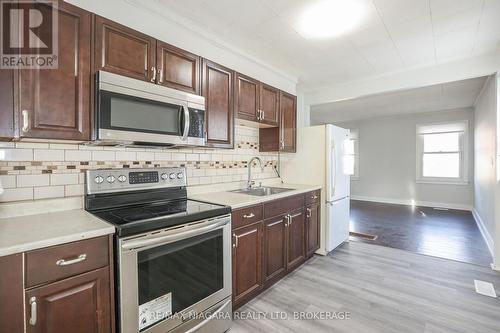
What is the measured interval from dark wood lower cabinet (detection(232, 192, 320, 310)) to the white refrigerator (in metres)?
0.27

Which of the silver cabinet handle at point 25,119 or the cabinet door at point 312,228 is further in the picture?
the cabinet door at point 312,228

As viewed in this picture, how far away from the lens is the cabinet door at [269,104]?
279cm

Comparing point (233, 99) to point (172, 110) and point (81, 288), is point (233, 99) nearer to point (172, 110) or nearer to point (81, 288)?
point (172, 110)

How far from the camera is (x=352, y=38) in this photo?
2.56 metres

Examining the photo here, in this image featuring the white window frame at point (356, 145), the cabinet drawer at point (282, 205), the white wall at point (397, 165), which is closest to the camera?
the cabinet drawer at point (282, 205)

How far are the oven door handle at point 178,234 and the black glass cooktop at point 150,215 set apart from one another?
5 centimetres

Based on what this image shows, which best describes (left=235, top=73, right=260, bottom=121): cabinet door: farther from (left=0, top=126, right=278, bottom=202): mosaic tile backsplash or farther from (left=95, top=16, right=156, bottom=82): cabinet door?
(left=95, top=16, right=156, bottom=82): cabinet door

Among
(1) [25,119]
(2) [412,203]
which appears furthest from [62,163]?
(2) [412,203]

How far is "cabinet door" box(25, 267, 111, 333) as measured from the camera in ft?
3.49

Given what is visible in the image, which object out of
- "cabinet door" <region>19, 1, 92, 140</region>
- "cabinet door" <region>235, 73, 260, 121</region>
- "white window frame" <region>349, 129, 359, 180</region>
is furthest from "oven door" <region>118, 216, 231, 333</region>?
"white window frame" <region>349, 129, 359, 180</region>

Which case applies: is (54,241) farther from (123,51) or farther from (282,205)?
(282,205)

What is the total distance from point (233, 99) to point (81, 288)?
1858 millimetres

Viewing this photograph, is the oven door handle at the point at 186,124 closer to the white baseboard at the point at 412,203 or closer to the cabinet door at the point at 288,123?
the cabinet door at the point at 288,123

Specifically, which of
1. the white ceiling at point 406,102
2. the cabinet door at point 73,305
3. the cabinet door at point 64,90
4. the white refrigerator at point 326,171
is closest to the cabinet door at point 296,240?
the white refrigerator at point 326,171
